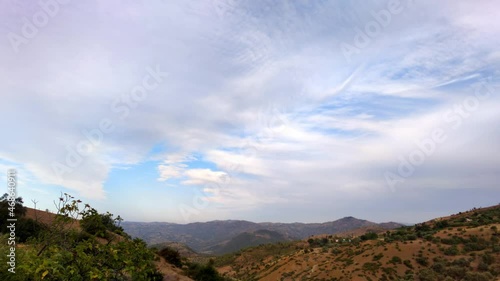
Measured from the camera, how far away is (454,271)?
2995 cm

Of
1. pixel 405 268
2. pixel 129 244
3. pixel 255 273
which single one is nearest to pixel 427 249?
pixel 405 268

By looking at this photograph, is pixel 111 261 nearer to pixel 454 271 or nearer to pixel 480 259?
pixel 454 271

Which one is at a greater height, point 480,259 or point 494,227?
point 494,227

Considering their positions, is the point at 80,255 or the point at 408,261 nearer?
the point at 80,255

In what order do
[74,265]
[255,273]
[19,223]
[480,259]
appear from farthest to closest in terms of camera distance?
[255,273]
[480,259]
[19,223]
[74,265]

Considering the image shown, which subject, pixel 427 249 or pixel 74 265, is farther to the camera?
pixel 427 249

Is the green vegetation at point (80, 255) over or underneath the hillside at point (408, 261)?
over

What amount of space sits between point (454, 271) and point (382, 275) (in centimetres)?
731

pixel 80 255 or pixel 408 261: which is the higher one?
pixel 80 255

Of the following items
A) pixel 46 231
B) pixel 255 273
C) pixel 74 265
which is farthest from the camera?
pixel 255 273

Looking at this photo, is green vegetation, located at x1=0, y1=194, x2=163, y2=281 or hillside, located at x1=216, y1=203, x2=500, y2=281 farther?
hillside, located at x1=216, y1=203, x2=500, y2=281

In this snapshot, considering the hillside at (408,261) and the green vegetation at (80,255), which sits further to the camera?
the hillside at (408,261)

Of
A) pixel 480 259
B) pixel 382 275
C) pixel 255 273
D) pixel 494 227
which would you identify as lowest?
pixel 255 273

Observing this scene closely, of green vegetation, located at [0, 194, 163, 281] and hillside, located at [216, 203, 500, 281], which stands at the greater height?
green vegetation, located at [0, 194, 163, 281]
